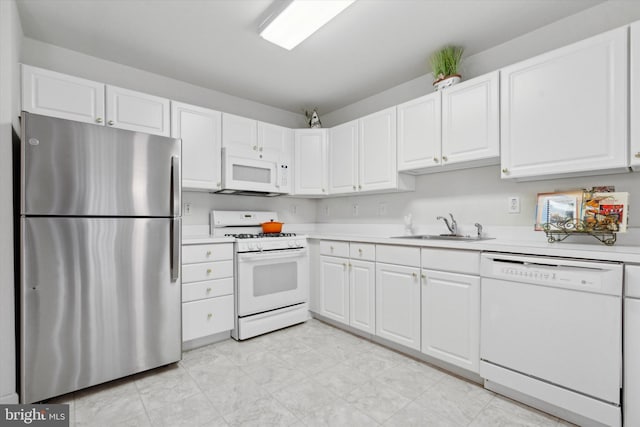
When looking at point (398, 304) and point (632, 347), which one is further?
point (398, 304)

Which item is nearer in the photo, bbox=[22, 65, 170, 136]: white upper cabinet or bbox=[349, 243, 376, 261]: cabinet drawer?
bbox=[22, 65, 170, 136]: white upper cabinet

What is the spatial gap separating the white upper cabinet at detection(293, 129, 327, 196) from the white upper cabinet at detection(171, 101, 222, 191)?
91cm

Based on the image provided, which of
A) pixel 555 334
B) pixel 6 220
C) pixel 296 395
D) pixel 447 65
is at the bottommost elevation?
pixel 296 395

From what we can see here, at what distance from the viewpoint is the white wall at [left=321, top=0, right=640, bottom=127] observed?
6.01 feet

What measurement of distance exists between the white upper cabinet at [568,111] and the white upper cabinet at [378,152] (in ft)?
3.00

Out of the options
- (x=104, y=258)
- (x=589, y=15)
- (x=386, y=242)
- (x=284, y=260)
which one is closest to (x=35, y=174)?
(x=104, y=258)

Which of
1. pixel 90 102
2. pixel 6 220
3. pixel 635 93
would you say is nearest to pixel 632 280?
pixel 635 93

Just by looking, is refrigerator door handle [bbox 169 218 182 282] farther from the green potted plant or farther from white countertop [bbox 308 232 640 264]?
the green potted plant

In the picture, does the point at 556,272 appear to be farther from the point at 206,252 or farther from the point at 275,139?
the point at 275,139

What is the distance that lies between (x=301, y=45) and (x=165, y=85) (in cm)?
147

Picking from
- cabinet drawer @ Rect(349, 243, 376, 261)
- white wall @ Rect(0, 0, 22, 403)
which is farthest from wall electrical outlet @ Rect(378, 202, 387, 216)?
white wall @ Rect(0, 0, 22, 403)

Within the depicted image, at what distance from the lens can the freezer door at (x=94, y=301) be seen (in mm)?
1623

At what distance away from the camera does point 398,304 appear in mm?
2291

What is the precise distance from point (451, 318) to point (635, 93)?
161cm
